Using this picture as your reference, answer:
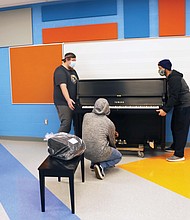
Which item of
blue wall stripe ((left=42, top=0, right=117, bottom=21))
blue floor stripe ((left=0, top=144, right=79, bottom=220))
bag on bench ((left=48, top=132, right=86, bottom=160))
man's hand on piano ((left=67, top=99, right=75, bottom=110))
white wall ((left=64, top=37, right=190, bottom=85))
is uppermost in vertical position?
blue wall stripe ((left=42, top=0, right=117, bottom=21))

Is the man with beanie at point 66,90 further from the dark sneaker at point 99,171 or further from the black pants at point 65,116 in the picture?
the dark sneaker at point 99,171

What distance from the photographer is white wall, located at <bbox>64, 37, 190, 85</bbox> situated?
4.31 meters

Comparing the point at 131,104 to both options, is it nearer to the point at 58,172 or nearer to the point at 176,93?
the point at 176,93

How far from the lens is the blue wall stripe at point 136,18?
439 centimetres

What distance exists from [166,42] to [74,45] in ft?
5.01

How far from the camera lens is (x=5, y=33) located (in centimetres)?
519

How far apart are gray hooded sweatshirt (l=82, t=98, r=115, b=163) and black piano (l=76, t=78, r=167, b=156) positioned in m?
0.82

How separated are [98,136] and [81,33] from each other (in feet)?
7.66

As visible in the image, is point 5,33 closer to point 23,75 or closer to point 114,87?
point 23,75

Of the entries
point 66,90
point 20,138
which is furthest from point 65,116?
point 20,138

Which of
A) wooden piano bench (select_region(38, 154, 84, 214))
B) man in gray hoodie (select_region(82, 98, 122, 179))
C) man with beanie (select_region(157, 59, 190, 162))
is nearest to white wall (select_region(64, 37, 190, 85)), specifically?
man with beanie (select_region(157, 59, 190, 162))

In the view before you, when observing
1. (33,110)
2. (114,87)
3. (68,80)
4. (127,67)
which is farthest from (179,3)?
(33,110)

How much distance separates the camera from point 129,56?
4.50m

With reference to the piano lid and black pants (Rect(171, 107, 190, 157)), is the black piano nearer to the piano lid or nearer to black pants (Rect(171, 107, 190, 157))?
the piano lid
